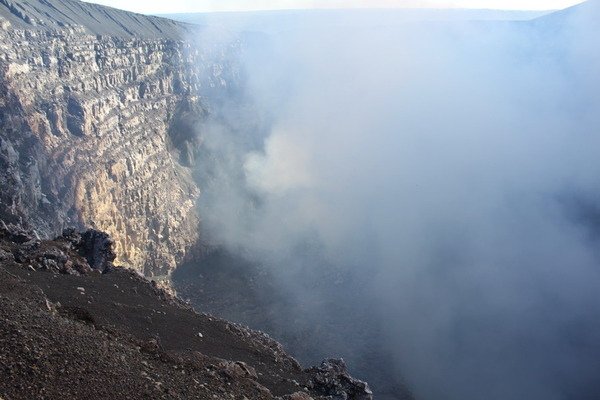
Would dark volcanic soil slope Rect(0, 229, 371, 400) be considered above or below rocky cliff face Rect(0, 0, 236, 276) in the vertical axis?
below

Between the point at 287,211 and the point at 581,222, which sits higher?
the point at 581,222

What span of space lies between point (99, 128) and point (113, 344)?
30.0m

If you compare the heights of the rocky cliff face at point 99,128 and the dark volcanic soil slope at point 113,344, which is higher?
→ the rocky cliff face at point 99,128

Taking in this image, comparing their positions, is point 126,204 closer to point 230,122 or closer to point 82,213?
point 82,213

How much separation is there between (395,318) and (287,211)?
1826 centimetres

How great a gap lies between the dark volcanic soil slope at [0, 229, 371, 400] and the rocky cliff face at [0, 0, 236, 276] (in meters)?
9.90

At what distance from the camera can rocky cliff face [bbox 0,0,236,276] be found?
33094 mm

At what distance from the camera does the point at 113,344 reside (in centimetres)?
1334

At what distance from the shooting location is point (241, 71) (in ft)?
236

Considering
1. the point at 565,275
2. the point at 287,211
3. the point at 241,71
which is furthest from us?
the point at 241,71

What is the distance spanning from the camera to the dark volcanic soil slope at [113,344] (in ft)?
35.8

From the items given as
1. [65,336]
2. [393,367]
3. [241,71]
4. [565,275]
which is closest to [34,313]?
[65,336]

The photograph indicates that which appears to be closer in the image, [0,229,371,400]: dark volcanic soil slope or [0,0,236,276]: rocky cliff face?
[0,229,371,400]: dark volcanic soil slope

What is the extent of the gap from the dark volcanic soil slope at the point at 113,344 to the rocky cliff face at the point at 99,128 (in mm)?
9898
